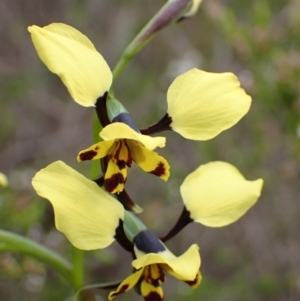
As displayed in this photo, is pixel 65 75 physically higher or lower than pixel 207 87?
higher

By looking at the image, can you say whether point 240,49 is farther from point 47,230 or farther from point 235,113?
point 235,113

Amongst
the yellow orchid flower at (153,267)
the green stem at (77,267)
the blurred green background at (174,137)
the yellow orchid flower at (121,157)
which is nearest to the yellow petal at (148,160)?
the yellow orchid flower at (121,157)

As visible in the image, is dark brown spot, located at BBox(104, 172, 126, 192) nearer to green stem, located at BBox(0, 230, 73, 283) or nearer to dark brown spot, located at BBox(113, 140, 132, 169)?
dark brown spot, located at BBox(113, 140, 132, 169)

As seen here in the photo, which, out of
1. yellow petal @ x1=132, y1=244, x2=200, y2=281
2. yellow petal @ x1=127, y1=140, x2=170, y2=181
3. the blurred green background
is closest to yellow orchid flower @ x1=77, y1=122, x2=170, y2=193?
yellow petal @ x1=127, y1=140, x2=170, y2=181

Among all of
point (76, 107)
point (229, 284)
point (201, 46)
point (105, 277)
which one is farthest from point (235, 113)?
point (201, 46)

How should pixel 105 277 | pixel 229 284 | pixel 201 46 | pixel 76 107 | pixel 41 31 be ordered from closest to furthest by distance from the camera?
pixel 41 31
pixel 229 284
pixel 105 277
pixel 76 107
pixel 201 46

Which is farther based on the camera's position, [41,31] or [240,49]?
[240,49]

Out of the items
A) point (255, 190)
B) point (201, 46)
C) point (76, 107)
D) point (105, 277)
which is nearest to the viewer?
point (255, 190)

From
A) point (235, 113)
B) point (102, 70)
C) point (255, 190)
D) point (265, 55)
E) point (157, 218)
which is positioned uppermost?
point (102, 70)
